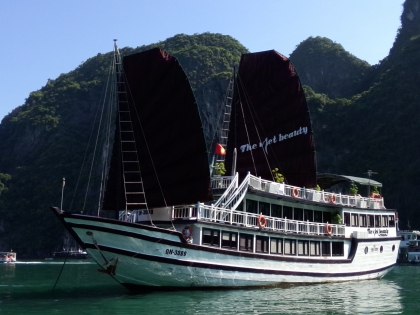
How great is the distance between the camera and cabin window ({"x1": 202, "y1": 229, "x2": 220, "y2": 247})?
18.9m

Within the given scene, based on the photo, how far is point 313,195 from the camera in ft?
79.8

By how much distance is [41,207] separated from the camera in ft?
283

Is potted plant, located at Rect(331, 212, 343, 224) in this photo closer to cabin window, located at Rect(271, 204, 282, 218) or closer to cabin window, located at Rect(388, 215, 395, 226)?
cabin window, located at Rect(271, 204, 282, 218)

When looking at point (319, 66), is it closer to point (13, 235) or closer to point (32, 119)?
point (32, 119)

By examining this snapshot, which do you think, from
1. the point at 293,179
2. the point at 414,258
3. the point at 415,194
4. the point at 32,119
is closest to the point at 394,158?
the point at 415,194

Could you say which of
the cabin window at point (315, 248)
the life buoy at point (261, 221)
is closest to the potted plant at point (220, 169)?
the life buoy at point (261, 221)

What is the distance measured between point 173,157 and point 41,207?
234 feet

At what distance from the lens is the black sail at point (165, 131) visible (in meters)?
19.7

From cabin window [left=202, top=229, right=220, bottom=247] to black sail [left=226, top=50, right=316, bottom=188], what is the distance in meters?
7.97

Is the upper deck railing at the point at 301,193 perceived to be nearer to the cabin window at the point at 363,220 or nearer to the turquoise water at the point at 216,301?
the cabin window at the point at 363,220

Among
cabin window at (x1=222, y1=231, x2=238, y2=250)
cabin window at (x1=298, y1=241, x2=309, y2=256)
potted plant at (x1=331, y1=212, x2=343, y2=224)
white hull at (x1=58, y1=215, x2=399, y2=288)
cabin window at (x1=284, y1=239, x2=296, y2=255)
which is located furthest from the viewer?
potted plant at (x1=331, y1=212, x2=343, y2=224)

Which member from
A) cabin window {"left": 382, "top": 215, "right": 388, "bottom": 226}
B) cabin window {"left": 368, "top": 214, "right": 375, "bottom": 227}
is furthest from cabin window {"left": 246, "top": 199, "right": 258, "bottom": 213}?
cabin window {"left": 382, "top": 215, "right": 388, "bottom": 226}

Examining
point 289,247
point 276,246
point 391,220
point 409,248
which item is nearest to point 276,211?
point 289,247

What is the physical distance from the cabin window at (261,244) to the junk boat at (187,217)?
37 millimetres
